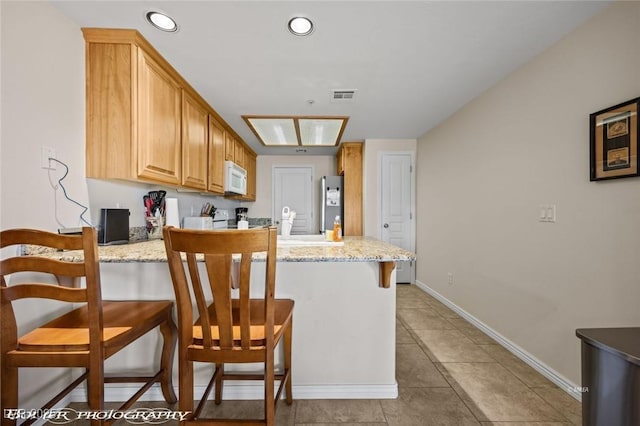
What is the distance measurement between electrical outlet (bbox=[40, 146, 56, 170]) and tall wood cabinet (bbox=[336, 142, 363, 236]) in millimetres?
3357

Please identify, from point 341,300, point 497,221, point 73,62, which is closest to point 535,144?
point 497,221

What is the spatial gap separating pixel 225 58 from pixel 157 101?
57 cm

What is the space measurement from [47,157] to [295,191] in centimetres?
385

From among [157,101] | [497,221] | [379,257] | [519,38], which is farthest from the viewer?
[497,221]

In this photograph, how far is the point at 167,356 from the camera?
1.47m

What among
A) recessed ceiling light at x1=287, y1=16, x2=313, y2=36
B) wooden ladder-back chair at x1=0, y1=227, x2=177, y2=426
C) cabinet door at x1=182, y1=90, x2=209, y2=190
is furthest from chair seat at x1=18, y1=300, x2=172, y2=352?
recessed ceiling light at x1=287, y1=16, x2=313, y2=36

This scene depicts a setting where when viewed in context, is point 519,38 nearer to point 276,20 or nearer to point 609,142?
point 609,142

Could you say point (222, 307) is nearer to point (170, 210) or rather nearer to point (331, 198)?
point (170, 210)

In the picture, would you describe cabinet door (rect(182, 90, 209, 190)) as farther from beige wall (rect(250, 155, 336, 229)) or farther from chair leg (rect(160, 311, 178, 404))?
beige wall (rect(250, 155, 336, 229))

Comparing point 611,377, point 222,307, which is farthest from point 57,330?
point 611,377

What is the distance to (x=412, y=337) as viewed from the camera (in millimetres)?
2375

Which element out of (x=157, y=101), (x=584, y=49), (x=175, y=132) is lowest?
(x=175, y=132)

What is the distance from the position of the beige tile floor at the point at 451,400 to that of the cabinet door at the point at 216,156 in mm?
2038

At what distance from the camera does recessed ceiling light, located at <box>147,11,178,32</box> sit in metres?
1.49
